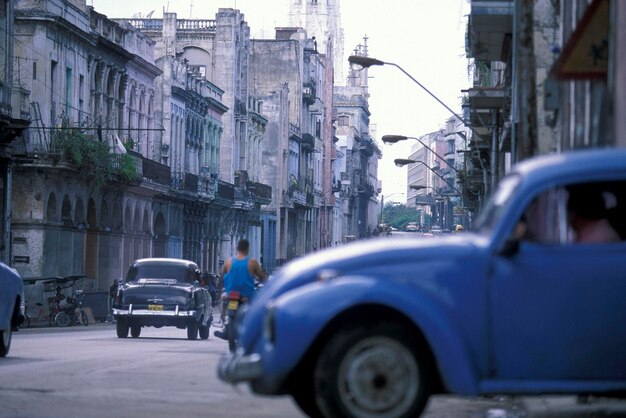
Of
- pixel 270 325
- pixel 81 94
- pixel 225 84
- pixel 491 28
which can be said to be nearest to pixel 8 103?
pixel 81 94

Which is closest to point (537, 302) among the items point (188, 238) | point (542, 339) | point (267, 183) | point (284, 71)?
point (542, 339)

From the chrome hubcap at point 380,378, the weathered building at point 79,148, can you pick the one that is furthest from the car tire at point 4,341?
the weathered building at point 79,148

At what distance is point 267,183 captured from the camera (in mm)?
108750

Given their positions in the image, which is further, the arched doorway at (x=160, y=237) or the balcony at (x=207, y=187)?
the balcony at (x=207, y=187)

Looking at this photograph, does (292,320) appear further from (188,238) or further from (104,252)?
(188,238)

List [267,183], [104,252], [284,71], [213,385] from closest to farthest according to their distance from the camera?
[213,385]
[104,252]
[267,183]
[284,71]

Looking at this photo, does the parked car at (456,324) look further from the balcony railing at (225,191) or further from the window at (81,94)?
the balcony railing at (225,191)

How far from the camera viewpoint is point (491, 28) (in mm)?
34469

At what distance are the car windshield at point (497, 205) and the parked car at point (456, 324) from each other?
0.75 feet

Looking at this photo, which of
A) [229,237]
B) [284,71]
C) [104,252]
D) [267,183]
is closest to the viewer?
[104,252]

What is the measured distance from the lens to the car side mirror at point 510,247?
10148 millimetres

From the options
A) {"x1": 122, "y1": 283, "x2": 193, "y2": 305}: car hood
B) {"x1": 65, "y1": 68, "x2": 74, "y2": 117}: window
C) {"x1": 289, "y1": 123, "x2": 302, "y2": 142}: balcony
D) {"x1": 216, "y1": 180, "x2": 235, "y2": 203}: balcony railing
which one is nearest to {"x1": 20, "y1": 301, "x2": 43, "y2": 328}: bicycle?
{"x1": 65, "y1": 68, "x2": 74, "y2": 117}: window

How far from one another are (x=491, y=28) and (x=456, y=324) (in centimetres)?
2492

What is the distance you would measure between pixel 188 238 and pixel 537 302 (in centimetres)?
7128
